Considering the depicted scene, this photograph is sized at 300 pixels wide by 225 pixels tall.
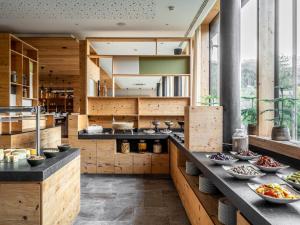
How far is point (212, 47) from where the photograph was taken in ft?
19.1

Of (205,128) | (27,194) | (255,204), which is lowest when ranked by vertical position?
(27,194)

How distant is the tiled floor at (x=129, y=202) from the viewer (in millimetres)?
3227

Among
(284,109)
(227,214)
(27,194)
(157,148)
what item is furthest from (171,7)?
(27,194)

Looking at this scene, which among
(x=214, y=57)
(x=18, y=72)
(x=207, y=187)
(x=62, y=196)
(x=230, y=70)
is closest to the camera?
(x=62, y=196)

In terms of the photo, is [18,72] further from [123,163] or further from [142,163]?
[142,163]

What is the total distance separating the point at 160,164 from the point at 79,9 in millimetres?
3116

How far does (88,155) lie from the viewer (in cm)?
534

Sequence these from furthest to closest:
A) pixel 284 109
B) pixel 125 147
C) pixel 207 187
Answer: pixel 125 147 → pixel 284 109 → pixel 207 187

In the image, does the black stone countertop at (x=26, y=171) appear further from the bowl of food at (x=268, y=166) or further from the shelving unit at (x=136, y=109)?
the shelving unit at (x=136, y=109)

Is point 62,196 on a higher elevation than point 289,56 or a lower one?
lower

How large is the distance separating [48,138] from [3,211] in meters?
3.93

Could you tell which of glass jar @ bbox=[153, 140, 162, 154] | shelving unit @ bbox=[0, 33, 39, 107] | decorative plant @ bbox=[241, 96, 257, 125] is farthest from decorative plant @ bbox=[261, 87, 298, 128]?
shelving unit @ bbox=[0, 33, 39, 107]

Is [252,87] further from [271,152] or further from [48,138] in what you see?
[48,138]

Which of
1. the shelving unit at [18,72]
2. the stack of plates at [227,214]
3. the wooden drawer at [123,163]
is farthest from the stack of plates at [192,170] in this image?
A: the shelving unit at [18,72]
